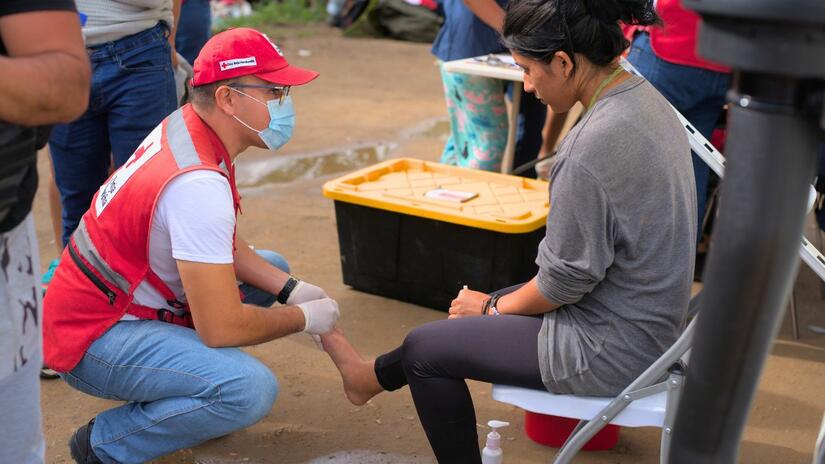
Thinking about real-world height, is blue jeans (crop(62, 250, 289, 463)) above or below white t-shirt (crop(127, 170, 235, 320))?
below

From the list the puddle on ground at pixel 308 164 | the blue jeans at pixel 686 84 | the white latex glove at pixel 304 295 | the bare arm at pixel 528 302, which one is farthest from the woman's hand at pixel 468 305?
the puddle on ground at pixel 308 164

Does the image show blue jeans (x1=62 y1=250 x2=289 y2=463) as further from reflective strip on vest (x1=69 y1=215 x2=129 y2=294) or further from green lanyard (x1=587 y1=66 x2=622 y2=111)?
green lanyard (x1=587 y1=66 x2=622 y2=111)

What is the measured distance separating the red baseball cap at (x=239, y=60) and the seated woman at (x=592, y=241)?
0.67 metres

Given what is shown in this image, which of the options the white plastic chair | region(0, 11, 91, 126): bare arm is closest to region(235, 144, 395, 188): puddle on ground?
the white plastic chair

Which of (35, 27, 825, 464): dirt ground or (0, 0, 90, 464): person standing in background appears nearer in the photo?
(0, 0, 90, 464): person standing in background

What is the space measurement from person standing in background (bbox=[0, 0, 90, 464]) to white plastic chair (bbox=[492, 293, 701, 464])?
3.81 ft

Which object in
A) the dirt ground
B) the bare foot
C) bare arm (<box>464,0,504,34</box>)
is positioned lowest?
the dirt ground

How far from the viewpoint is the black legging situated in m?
2.44

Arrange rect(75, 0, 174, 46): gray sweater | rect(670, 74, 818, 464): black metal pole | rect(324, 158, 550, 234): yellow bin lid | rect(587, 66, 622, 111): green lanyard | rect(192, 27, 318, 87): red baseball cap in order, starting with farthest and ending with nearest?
rect(324, 158, 550, 234): yellow bin lid < rect(75, 0, 174, 46): gray sweater < rect(192, 27, 318, 87): red baseball cap < rect(587, 66, 622, 111): green lanyard < rect(670, 74, 818, 464): black metal pole

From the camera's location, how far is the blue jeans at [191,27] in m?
4.95

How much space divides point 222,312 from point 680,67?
6.30ft

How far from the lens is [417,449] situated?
3.08 meters

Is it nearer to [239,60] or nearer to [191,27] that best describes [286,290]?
[239,60]

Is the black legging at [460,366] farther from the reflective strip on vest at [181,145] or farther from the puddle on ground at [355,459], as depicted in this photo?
the reflective strip on vest at [181,145]
